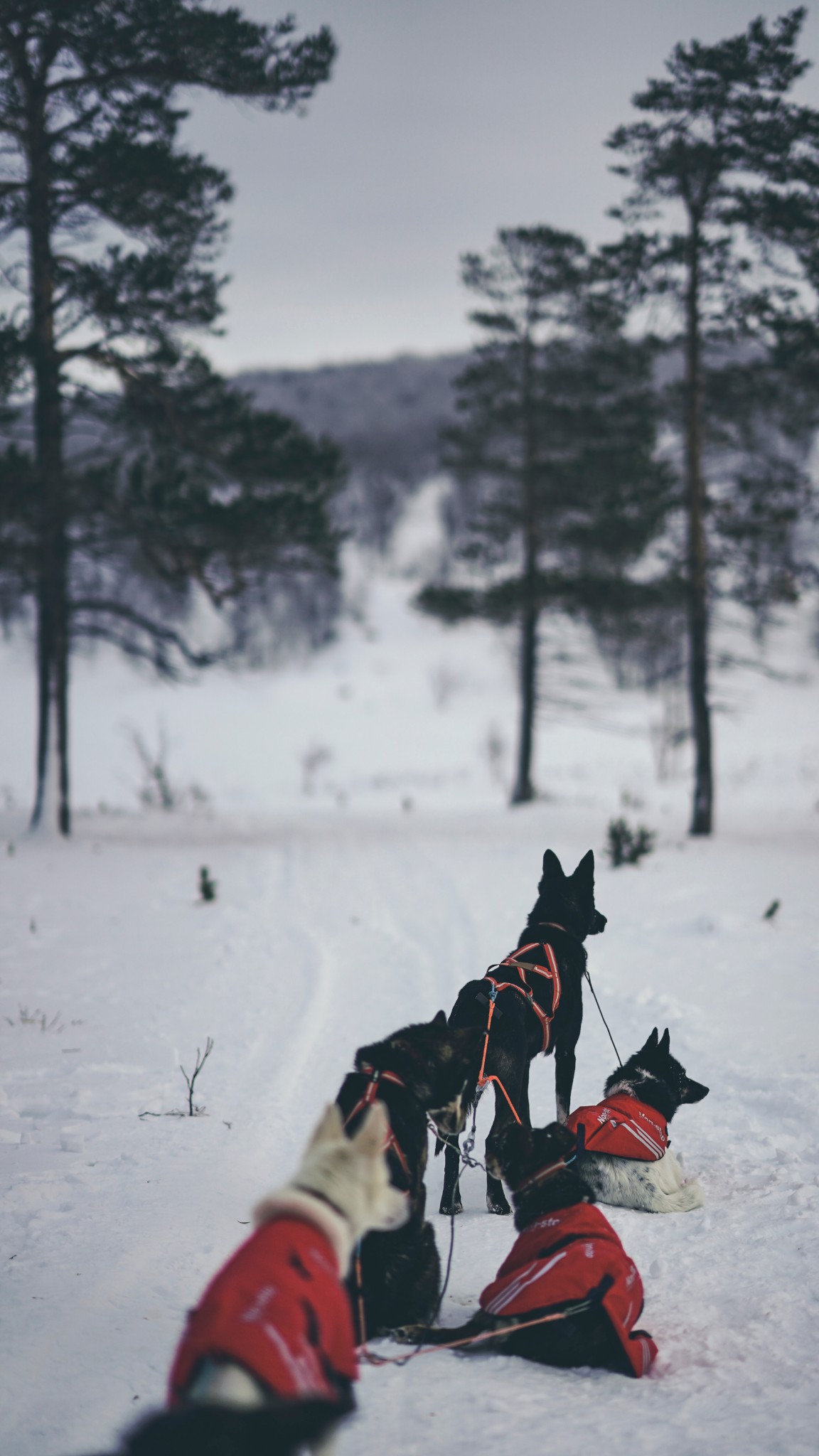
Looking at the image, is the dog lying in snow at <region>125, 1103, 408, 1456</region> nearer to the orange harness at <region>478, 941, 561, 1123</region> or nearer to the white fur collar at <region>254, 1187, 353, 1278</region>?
the white fur collar at <region>254, 1187, 353, 1278</region>

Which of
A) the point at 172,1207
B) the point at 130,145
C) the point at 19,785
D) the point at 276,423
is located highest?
the point at 130,145

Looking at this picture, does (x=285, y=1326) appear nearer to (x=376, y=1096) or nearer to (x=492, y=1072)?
(x=376, y=1096)

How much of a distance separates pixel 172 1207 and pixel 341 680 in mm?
47472

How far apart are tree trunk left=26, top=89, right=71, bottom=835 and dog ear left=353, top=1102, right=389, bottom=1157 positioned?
12.1 m

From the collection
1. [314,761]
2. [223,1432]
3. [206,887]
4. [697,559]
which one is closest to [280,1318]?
[223,1432]

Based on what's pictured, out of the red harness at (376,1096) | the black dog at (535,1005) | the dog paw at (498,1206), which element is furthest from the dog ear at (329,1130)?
the dog paw at (498,1206)

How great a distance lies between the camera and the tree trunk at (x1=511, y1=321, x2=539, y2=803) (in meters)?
19.0

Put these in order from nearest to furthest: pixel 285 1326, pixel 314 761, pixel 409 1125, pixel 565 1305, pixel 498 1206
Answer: pixel 285 1326 → pixel 565 1305 → pixel 409 1125 → pixel 498 1206 → pixel 314 761

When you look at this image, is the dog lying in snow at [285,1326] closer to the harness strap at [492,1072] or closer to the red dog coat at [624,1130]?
the harness strap at [492,1072]

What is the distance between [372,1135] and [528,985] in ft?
7.32

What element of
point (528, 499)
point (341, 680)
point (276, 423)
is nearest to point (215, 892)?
point (276, 423)

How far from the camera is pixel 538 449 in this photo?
19.4 m

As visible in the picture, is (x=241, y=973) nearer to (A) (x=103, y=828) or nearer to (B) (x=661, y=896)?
(B) (x=661, y=896)

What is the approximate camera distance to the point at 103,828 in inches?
611
